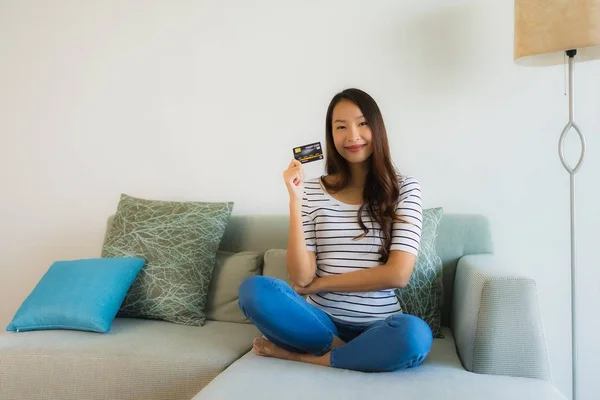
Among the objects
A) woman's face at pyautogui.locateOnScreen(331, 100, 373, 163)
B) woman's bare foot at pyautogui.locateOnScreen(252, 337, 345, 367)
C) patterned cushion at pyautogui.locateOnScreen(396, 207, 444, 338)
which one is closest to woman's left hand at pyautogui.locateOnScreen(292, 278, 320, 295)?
woman's bare foot at pyautogui.locateOnScreen(252, 337, 345, 367)

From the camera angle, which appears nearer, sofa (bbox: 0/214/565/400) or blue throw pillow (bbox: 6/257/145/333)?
sofa (bbox: 0/214/565/400)

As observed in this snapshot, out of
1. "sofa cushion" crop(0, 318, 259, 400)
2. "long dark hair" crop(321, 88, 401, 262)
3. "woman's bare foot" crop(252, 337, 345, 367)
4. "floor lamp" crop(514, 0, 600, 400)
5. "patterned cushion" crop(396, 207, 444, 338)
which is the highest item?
"floor lamp" crop(514, 0, 600, 400)

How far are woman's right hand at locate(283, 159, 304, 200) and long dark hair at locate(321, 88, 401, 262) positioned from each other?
0.15 m

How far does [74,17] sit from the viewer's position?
9.37 feet

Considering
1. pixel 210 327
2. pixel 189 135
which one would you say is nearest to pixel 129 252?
pixel 210 327

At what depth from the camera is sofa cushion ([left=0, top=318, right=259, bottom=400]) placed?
5.83 ft

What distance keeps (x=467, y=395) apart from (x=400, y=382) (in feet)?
0.54

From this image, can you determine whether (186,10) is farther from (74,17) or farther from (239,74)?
(74,17)

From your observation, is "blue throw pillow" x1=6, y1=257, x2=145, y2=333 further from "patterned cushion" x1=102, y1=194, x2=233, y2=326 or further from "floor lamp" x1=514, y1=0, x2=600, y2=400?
"floor lamp" x1=514, y1=0, x2=600, y2=400

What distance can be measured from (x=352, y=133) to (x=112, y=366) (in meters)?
1.01

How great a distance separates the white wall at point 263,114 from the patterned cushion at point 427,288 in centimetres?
41

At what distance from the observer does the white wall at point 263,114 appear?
2334 millimetres

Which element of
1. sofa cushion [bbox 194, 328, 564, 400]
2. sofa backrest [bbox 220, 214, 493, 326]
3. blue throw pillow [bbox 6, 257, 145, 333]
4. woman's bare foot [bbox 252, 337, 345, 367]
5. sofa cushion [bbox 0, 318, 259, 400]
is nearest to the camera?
sofa cushion [bbox 194, 328, 564, 400]

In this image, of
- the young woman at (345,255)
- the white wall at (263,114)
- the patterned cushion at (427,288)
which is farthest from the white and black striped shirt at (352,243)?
the white wall at (263,114)
